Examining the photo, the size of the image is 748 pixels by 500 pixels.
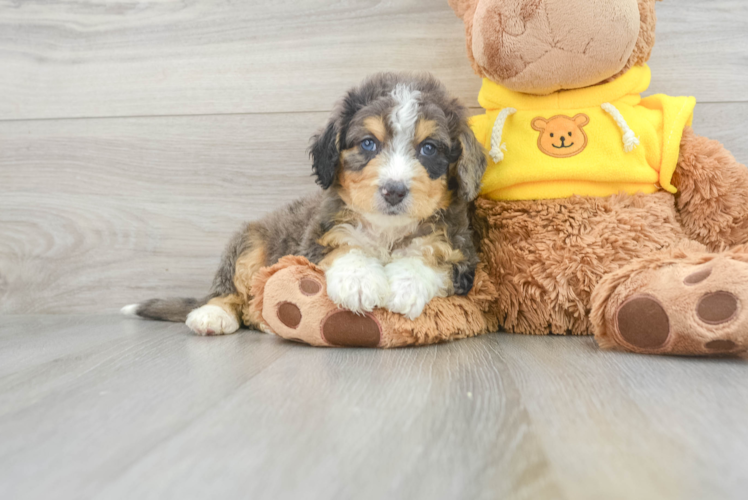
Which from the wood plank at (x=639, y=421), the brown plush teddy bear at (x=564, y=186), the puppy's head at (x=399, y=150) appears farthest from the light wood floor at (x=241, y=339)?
the puppy's head at (x=399, y=150)

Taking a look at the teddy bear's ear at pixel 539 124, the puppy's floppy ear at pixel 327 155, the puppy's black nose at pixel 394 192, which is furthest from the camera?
the teddy bear's ear at pixel 539 124

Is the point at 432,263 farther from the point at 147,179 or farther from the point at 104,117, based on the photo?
the point at 104,117

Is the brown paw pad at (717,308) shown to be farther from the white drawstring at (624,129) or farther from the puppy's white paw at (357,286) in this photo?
the puppy's white paw at (357,286)

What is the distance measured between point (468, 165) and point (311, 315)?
737 millimetres

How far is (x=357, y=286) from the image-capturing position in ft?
5.86

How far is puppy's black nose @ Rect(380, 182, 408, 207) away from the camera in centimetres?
177

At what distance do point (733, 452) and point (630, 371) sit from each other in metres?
0.52

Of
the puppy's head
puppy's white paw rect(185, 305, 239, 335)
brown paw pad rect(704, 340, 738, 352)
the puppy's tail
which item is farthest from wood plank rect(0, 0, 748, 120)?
brown paw pad rect(704, 340, 738, 352)

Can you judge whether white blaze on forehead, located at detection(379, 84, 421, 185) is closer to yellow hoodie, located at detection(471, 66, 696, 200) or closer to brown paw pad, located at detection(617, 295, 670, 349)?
yellow hoodie, located at detection(471, 66, 696, 200)

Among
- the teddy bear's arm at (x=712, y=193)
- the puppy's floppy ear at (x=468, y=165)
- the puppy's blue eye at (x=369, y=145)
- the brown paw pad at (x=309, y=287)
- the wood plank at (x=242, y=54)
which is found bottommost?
the brown paw pad at (x=309, y=287)

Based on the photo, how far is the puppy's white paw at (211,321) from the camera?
2.28 meters

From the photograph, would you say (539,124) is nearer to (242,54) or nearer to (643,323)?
(643,323)

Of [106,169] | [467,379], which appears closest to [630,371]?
[467,379]

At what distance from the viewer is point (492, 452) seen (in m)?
0.99
